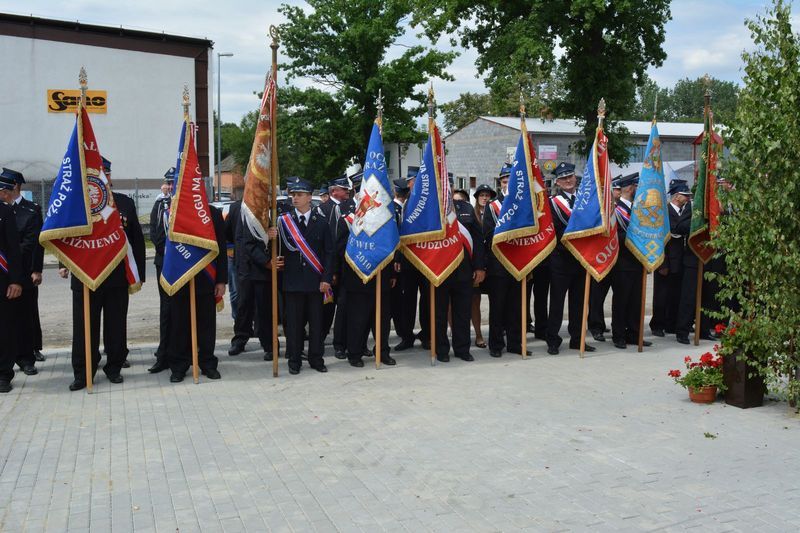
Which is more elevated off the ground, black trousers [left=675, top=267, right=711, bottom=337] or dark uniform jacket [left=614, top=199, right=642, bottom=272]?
dark uniform jacket [left=614, top=199, right=642, bottom=272]

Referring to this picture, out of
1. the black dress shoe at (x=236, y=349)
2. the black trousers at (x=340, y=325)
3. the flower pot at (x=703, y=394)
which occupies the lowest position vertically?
the black dress shoe at (x=236, y=349)

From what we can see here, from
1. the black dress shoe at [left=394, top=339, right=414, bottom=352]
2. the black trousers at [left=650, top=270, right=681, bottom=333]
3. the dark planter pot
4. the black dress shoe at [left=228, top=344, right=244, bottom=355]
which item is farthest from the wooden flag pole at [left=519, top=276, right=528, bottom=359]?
the black dress shoe at [left=228, top=344, right=244, bottom=355]

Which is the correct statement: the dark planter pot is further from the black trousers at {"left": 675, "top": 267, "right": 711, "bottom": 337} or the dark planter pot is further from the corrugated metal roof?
the corrugated metal roof

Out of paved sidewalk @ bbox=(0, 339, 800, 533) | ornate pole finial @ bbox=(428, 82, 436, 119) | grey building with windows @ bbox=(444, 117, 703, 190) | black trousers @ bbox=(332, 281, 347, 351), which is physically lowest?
paved sidewalk @ bbox=(0, 339, 800, 533)

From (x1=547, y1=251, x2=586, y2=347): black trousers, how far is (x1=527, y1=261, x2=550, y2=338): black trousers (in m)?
0.31

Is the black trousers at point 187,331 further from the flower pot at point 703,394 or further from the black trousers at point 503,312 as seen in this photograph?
the flower pot at point 703,394

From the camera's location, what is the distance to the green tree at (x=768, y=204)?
6430mm

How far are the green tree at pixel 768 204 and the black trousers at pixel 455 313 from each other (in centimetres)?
307

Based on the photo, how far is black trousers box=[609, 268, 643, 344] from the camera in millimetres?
10023

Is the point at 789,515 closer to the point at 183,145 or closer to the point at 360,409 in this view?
the point at 360,409

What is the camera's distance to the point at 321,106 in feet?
116

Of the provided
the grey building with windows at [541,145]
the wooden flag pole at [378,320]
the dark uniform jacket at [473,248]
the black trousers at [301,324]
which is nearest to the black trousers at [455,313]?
the dark uniform jacket at [473,248]

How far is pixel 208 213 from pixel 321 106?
91.4 feet

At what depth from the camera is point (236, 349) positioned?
950 cm
